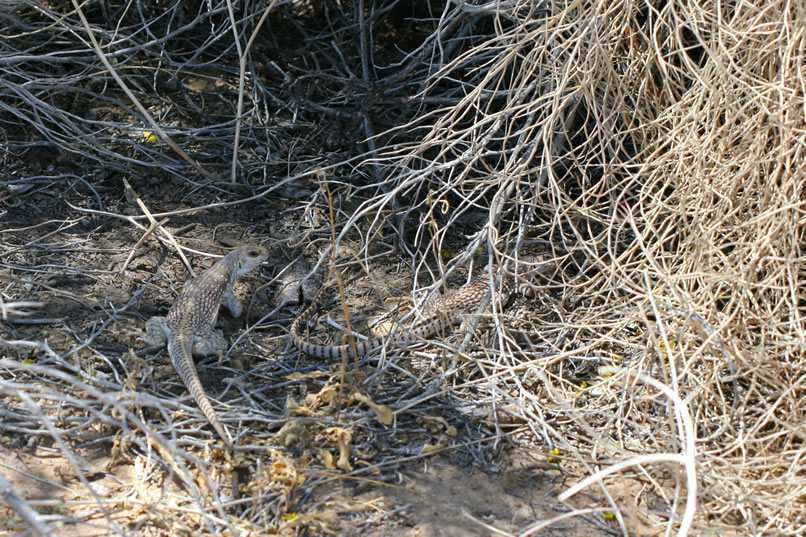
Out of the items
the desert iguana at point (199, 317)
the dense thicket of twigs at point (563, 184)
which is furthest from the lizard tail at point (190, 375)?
the dense thicket of twigs at point (563, 184)

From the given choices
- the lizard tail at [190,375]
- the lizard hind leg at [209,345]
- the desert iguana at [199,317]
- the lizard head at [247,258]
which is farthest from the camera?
the lizard head at [247,258]

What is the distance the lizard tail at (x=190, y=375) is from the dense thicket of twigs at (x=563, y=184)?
8.0 inches

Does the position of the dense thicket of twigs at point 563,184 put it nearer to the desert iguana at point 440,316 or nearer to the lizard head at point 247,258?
the desert iguana at point 440,316

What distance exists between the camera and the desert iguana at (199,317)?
4404mm

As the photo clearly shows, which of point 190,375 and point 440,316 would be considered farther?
point 440,316

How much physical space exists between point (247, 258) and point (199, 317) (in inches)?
24.1

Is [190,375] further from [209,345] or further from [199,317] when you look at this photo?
[199,317]

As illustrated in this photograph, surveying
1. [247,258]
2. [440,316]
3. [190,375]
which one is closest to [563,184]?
[440,316]

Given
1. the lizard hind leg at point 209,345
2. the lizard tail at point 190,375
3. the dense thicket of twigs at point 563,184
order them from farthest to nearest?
the lizard hind leg at point 209,345
the lizard tail at point 190,375
the dense thicket of twigs at point 563,184

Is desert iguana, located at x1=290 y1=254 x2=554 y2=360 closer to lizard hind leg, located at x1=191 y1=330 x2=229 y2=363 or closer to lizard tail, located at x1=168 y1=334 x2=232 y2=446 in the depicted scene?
lizard hind leg, located at x1=191 y1=330 x2=229 y2=363

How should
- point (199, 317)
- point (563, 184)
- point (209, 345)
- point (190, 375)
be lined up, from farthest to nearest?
point (563, 184), point (199, 317), point (209, 345), point (190, 375)

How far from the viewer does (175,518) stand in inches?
137

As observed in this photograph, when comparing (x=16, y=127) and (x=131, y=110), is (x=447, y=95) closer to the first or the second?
(x=131, y=110)

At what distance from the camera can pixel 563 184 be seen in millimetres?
5137
